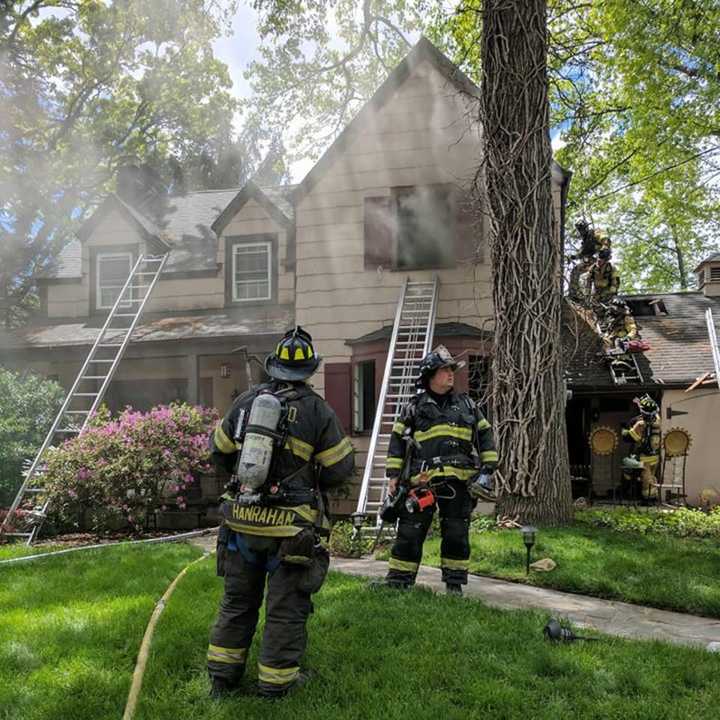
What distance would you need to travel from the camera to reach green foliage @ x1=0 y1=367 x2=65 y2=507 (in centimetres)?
1037

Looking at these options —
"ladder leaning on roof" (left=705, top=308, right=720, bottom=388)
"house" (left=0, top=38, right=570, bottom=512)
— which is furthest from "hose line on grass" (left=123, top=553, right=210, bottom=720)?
"ladder leaning on roof" (left=705, top=308, right=720, bottom=388)

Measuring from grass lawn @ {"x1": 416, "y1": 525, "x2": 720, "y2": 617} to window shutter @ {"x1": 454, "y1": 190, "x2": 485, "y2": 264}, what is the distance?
4.90m

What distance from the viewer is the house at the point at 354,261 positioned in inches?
445

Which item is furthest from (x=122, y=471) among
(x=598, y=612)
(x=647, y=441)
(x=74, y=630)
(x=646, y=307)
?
(x=646, y=307)

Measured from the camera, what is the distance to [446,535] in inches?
213

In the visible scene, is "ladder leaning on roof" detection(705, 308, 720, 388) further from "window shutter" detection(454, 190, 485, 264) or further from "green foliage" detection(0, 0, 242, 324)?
"green foliage" detection(0, 0, 242, 324)

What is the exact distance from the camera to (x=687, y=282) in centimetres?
3075

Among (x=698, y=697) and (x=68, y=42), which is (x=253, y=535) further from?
(x=68, y=42)

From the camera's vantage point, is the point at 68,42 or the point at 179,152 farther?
the point at 179,152

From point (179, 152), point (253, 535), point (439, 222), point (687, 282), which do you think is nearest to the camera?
point (253, 535)

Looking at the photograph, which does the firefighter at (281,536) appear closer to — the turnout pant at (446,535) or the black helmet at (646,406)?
the turnout pant at (446,535)

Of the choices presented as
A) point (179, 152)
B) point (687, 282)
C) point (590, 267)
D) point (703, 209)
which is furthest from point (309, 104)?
point (687, 282)

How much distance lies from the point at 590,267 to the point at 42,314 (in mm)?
12082

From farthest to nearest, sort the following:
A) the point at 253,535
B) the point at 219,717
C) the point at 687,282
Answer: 1. the point at 687,282
2. the point at 253,535
3. the point at 219,717
